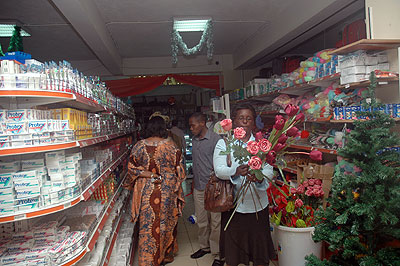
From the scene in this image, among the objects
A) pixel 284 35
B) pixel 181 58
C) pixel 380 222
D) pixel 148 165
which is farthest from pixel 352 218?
pixel 181 58

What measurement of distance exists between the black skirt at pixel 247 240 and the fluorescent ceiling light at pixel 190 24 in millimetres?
3443

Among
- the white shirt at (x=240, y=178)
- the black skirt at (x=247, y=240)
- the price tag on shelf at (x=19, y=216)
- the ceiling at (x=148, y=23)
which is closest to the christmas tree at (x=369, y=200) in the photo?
the white shirt at (x=240, y=178)

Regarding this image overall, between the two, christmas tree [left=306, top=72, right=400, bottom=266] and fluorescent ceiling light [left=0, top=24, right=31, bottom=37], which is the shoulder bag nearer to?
christmas tree [left=306, top=72, right=400, bottom=266]

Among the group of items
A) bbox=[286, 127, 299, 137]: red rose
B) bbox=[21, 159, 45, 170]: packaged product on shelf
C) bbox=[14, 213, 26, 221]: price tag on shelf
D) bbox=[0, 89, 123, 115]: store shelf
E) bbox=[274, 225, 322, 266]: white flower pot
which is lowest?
bbox=[274, 225, 322, 266]: white flower pot

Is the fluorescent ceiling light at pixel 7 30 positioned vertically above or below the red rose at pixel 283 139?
above

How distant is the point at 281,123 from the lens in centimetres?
192

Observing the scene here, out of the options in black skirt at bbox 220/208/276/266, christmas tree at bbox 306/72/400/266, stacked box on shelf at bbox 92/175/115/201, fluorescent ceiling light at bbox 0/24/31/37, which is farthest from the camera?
fluorescent ceiling light at bbox 0/24/31/37

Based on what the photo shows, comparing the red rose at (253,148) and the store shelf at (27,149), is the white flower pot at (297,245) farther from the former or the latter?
the store shelf at (27,149)

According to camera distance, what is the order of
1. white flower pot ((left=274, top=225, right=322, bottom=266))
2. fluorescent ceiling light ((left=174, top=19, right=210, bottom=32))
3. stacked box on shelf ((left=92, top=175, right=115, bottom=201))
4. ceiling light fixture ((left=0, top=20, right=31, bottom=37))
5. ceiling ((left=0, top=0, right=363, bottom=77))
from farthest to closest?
fluorescent ceiling light ((left=174, top=19, right=210, bottom=32)) < ceiling light fixture ((left=0, top=20, right=31, bottom=37)) < ceiling ((left=0, top=0, right=363, bottom=77)) < stacked box on shelf ((left=92, top=175, right=115, bottom=201)) < white flower pot ((left=274, top=225, right=322, bottom=266))

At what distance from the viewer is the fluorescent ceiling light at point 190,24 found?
4930 millimetres

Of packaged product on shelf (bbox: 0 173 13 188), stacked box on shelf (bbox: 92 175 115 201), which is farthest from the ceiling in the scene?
packaged product on shelf (bbox: 0 173 13 188)

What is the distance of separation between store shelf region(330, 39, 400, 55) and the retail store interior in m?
0.01

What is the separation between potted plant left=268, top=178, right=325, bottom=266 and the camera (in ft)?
9.27

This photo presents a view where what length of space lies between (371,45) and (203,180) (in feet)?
7.34
